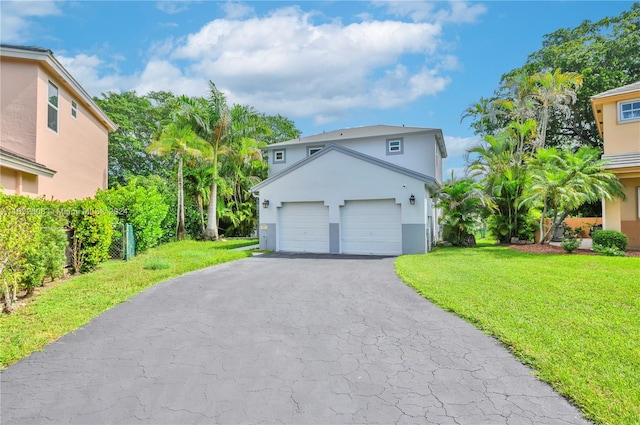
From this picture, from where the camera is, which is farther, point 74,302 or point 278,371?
point 74,302

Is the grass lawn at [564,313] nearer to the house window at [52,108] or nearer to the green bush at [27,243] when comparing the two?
the green bush at [27,243]

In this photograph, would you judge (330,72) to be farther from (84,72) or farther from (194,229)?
(194,229)

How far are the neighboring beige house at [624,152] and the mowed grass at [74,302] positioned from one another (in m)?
16.0

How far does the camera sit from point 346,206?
14.8 metres

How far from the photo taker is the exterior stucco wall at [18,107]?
11.4 m

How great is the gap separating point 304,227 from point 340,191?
2.51 meters

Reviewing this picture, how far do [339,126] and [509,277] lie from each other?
2088 centimetres

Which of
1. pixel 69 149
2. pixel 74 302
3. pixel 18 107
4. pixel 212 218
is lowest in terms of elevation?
pixel 74 302

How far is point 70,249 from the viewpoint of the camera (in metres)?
9.26

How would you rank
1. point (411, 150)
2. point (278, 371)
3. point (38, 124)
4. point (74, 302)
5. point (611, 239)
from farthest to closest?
point (411, 150), point (611, 239), point (38, 124), point (74, 302), point (278, 371)

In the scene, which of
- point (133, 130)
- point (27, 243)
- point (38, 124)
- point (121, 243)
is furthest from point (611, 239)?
point (133, 130)

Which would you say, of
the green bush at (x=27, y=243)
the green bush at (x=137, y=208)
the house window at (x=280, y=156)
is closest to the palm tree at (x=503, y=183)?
the house window at (x=280, y=156)

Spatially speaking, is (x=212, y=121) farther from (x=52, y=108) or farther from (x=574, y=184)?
(x=574, y=184)

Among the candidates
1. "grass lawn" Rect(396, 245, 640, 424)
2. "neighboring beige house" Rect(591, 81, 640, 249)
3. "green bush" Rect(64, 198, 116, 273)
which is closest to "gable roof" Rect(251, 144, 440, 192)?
"grass lawn" Rect(396, 245, 640, 424)
